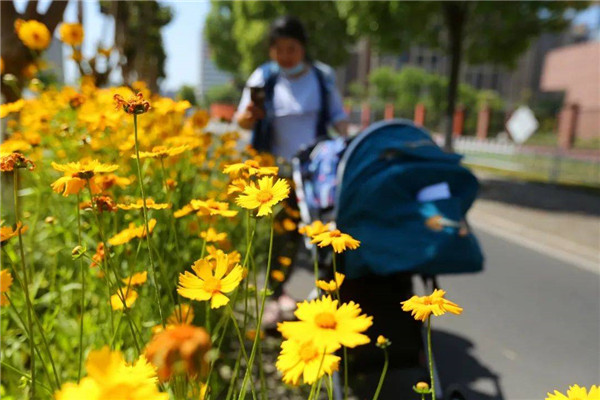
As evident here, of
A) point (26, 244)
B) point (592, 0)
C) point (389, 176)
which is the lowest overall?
point (26, 244)

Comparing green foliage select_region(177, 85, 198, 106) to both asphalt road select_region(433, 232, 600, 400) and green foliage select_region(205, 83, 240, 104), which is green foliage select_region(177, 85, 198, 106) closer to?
asphalt road select_region(433, 232, 600, 400)

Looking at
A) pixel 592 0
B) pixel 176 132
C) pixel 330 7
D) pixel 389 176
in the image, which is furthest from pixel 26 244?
pixel 330 7

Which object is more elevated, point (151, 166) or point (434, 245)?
point (151, 166)

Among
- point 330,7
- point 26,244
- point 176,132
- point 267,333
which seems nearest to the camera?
point 26,244

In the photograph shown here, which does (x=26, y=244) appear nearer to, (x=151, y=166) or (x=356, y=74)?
(x=151, y=166)

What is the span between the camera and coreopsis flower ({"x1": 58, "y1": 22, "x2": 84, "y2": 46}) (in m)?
2.12

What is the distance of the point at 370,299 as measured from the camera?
2.02 metres

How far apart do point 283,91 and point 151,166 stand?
1149 millimetres

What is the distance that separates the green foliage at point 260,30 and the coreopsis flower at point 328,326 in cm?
1219

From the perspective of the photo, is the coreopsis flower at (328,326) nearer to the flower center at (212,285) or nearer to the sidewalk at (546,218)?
the flower center at (212,285)

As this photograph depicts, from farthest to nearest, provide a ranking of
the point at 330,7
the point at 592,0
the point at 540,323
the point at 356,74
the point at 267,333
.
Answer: the point at 356,74 → the point at 330,7 → the point at 592,0 → the point at 540,323 → the point at 267,333

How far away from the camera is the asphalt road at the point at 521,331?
8.38 feet

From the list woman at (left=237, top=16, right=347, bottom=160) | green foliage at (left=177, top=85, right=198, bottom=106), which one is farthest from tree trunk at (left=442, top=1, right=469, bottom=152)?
woman at (left=237, top=16, right=347, bottom=160)

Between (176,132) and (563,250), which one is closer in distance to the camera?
(176,132)
